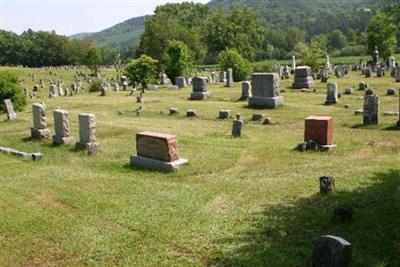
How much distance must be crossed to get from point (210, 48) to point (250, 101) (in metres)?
51.8

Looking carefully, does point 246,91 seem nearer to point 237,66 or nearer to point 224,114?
point 224,114

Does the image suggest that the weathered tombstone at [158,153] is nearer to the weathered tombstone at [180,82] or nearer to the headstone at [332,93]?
the headstone at [332,93]

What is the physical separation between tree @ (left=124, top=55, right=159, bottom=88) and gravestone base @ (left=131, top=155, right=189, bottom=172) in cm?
2663

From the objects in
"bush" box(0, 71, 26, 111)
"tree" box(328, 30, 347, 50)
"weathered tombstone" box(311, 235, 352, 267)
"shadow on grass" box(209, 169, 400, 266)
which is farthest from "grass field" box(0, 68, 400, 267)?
"tree" box(328, 30, 347, 50)

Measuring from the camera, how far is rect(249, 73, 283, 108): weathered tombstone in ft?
96.7

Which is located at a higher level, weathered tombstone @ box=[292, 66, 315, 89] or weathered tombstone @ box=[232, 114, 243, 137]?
weathered tombstone @ box=[292, 66, 315, 89]

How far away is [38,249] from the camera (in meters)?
10.4

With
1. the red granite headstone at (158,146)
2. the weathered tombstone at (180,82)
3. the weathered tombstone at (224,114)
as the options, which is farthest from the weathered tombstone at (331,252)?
the weathered tombstone at (180,82)

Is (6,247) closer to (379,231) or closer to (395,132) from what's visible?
(379,231)

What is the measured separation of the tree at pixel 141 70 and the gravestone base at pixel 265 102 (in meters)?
15.3

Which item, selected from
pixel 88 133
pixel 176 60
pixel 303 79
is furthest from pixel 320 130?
pixel 176 60

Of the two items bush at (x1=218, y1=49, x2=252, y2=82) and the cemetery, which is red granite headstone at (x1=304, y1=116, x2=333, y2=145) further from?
bush at (x1=218, y1=49, x2=252, y2=82)

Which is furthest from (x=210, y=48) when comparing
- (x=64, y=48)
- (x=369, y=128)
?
(x=369, y=128)

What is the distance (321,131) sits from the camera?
1761cm
